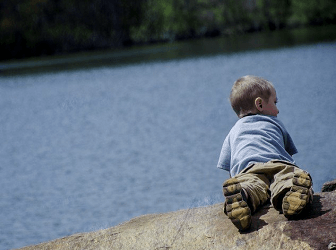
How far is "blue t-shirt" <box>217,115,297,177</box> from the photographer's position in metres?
2.82

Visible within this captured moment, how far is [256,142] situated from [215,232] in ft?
1.78

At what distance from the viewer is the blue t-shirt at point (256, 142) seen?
2.82m

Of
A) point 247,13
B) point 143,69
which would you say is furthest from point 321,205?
point 247,13

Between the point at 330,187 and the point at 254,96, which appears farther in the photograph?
the point at 330,187

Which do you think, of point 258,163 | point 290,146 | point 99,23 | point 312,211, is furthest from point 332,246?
point 99,23

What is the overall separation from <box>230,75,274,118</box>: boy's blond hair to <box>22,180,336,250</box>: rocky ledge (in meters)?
0.56

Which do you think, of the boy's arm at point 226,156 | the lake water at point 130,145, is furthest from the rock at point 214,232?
the lake water at point 130,145

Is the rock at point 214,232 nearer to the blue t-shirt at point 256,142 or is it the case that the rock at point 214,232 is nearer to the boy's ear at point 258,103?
the blue t-shirt at point 256,142

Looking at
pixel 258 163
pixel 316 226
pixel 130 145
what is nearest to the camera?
pixel 316 226

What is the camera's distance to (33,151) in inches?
329

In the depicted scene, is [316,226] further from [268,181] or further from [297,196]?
[268,181]

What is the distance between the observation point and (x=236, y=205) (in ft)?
7.83

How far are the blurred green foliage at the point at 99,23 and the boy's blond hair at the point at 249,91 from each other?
41.0 m

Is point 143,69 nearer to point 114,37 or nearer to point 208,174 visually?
Answer: point 208,174
